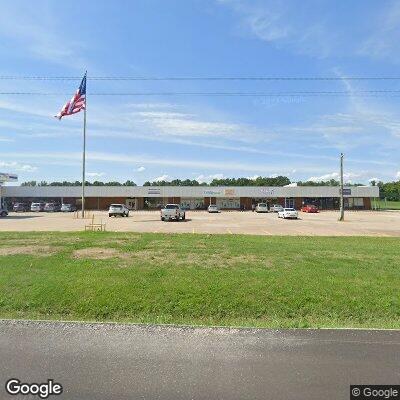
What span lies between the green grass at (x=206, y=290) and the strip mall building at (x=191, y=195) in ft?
201

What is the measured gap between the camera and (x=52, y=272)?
9.20m

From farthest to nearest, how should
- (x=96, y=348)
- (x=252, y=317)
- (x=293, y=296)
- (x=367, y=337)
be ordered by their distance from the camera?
(x=293, y=296), (x=252, y=317), (x=367, y=337), (x=96, y=348)

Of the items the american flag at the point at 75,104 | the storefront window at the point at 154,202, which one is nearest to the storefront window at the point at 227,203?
the storefront window at the point at 154,202

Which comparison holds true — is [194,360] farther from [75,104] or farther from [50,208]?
[50,208]

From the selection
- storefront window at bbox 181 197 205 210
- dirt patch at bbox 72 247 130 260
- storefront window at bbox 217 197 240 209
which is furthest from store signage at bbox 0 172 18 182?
dirt patch at bbox 72 247 130 260

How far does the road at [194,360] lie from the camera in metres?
3.98

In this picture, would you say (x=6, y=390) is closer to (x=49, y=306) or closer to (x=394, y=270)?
(x=49, y=306)

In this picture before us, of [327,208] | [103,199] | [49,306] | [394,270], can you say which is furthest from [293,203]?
[49,306]

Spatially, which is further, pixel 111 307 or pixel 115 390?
pixel 111 307

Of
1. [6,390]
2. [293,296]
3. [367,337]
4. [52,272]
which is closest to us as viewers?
[6,390]

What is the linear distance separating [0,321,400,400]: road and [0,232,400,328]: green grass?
0.96 metres

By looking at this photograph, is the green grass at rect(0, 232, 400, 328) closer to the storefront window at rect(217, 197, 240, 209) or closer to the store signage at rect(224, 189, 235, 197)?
the store signage at rect(224, 189, 235, 197)

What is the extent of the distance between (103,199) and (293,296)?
68846 mm

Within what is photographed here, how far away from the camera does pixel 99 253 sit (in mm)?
12055
